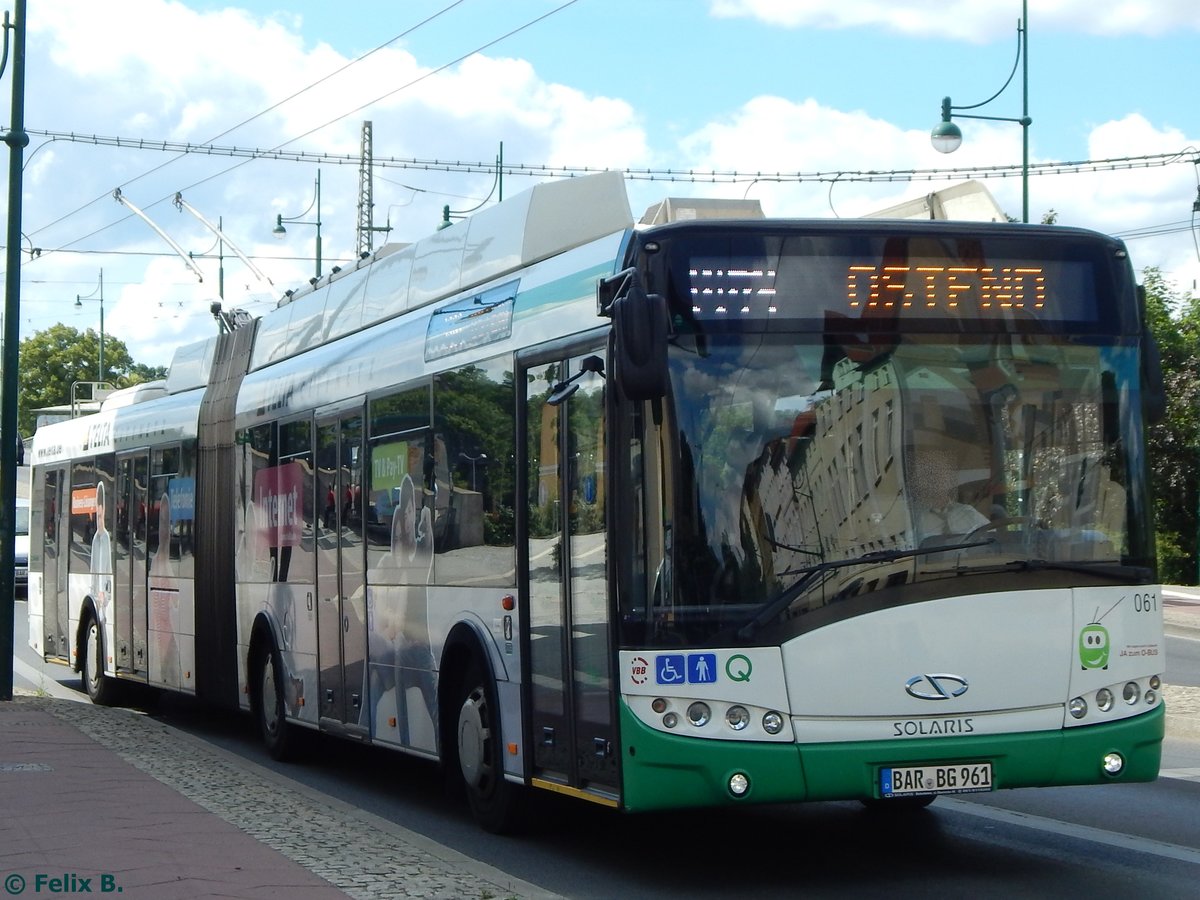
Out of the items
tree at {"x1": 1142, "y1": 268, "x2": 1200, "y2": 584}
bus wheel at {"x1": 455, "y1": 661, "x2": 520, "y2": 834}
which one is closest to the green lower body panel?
bus wheel at {"x1": 455, "y1": 661, "x2": 520, "y2": 834}

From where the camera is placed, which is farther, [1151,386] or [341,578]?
[341,578]

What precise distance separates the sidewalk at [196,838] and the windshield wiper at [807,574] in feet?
4.84

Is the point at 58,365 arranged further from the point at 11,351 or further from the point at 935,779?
the point at 935,779

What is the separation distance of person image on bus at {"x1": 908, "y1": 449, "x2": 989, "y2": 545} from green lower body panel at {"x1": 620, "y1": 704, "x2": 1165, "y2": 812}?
3.08 feet

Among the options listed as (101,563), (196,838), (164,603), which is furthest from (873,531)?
(101,563)

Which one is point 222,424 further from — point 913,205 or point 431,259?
point 913,205

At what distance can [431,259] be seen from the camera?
11914mm

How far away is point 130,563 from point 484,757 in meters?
9.54

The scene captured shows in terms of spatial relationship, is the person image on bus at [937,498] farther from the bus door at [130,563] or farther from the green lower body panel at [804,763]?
the bus door at [130,563]

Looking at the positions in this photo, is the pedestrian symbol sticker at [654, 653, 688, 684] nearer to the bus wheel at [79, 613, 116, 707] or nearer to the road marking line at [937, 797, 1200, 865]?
the road marking line at [937, 797, 1200, 865]

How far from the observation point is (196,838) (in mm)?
9250

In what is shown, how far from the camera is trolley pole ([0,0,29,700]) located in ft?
60.8

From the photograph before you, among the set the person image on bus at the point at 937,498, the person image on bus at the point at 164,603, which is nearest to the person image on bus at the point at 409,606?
the person image on bus at the point at 937,498

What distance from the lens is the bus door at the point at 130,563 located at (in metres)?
18.4
